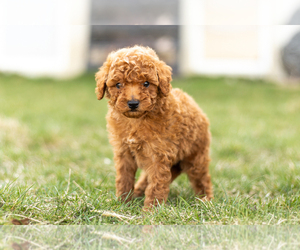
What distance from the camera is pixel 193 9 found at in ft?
37.5

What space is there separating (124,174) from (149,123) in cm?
52

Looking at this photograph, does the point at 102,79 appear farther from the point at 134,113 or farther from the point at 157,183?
the point at 157,183

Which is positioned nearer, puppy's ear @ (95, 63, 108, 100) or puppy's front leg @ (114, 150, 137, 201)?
puppy's ear @ (95, 63, 108, 100)

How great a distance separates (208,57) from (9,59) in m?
6.57

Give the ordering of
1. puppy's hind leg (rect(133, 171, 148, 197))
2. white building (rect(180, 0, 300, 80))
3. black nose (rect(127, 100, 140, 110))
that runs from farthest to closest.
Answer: white building (rect(180, 0, 300, 80))
puppy's hind leg (rect(133, 171, 148, 197))
black nose (rect(127, 100, 140, 110))

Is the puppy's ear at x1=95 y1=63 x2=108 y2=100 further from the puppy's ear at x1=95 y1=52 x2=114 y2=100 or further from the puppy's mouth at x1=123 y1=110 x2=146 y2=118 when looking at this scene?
the puppy's mouth at x1=123 y1=110 x2=146 y2=118

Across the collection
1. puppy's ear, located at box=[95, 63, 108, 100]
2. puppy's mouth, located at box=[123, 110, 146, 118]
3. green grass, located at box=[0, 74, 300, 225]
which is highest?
puppy's ear, located at box=[95, 63, 108, 100]

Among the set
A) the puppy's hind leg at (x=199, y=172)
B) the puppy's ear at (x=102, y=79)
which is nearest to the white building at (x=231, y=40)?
the puppy's hind leg at (x=199, y=172)

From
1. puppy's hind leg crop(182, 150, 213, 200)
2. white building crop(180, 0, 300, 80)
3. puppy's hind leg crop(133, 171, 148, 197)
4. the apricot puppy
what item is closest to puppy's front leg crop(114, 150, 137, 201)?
the apricot puppy

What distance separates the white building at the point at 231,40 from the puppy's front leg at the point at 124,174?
26.8ft

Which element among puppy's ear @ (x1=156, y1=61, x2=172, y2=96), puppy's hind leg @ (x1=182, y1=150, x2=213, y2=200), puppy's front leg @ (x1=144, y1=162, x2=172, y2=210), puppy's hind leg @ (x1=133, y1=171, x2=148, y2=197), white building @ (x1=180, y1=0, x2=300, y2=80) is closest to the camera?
puppy's ear @ (x1=156, y1=61, x2=172, y2=96)

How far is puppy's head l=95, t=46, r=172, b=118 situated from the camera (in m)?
2.45

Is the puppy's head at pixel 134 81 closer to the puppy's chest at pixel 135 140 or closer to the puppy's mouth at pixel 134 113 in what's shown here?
the puppy's mouth at pixel 134 113

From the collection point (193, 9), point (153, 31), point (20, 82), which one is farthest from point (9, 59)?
point (193, 9)
